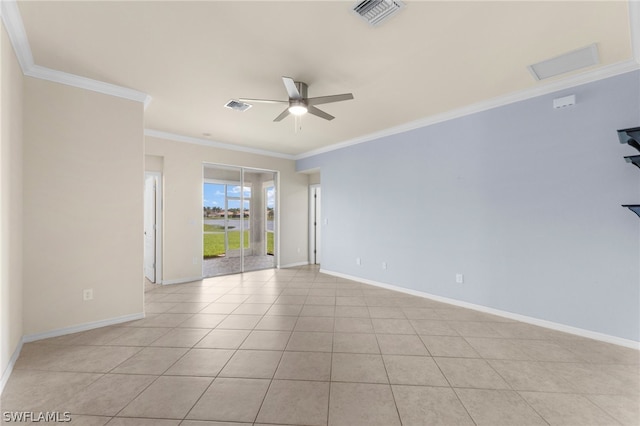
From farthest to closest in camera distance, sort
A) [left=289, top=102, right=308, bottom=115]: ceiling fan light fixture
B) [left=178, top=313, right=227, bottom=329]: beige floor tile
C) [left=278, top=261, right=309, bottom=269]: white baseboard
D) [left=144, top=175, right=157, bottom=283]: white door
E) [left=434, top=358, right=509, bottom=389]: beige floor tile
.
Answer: [left=278, top=261, right=309, bottom=269]: white baseboard → [left=144, top=175, right=157, bottom=283]: white door → [left=178, top=313, right=227, bottom=329]: beige floor tile → [left=289, top=102, right=308, bottom=115]: ceiling fan light fixture → [left=434, top=358, right=509, bottom=389]: beige floor tile

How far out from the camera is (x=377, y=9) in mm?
1934

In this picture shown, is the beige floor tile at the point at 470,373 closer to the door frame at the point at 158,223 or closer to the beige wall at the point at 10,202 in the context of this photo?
the beige wall at the point at 10,202

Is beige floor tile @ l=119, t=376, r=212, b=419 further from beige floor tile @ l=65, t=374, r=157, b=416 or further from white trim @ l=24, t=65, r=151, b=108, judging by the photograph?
white trim @ l=24, t=65, r=151, b=108

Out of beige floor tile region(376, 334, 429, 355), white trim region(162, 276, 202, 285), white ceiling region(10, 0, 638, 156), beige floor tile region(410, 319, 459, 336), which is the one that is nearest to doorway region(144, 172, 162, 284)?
white trim region(162, 276, 202, 285)

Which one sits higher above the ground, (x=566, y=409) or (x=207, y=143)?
(x=207, y=143)

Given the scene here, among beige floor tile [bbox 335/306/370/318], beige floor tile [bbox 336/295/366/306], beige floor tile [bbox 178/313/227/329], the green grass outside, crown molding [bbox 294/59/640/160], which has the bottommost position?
beige floor tile [bbox 336/295/366/306]

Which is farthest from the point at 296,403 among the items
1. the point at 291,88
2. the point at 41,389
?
the point at 291,88

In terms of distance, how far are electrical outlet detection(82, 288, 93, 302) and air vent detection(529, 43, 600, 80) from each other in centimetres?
555

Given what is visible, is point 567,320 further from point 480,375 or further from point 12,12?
point 12,12

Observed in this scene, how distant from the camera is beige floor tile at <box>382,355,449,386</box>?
2.09 meters

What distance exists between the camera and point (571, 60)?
2.58 m

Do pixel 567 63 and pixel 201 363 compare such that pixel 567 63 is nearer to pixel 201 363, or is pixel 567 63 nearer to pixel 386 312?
pixel 386 312

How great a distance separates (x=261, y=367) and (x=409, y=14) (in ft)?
10.5

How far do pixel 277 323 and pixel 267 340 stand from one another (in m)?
0.45
